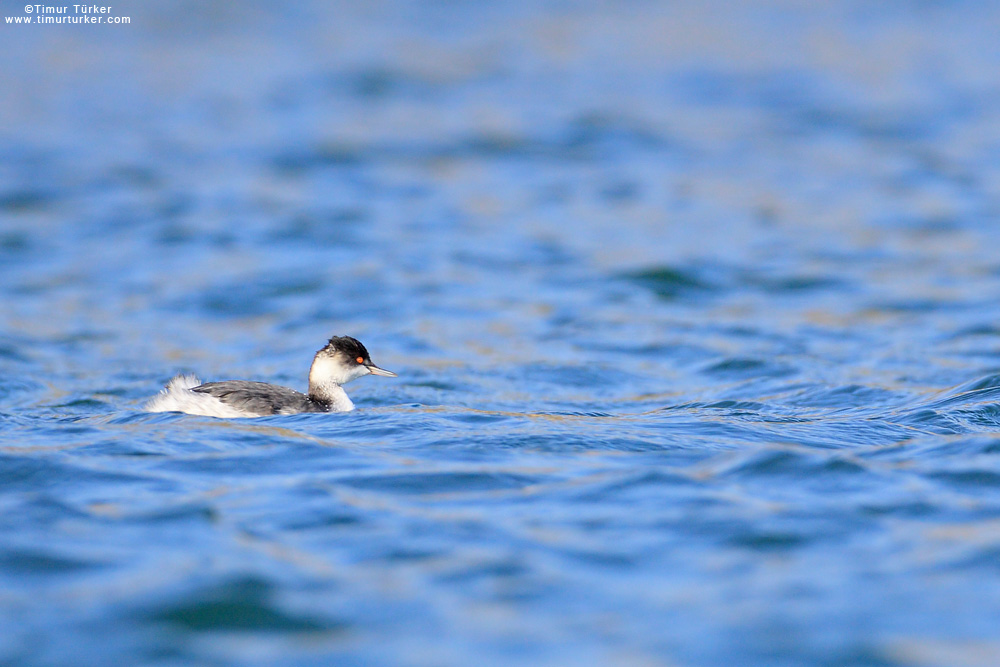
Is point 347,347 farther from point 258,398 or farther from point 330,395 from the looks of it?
point 258,398

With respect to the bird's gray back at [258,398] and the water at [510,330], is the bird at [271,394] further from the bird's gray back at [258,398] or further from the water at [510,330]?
the water at [510,330]

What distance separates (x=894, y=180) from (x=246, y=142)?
34.4 feet

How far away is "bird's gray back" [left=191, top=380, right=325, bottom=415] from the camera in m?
8.45

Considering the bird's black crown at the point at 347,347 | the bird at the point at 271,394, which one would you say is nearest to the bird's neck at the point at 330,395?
the bird at the point at 271,394

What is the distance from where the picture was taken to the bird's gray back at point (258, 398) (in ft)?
27.7

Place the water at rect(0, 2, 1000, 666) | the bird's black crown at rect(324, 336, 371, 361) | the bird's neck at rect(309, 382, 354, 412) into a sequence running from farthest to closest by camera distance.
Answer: the bird's black crown at rect(324, 336, 371, 361) < the bird's neck at rect(309, 382, 354, 412) < the water at rect(0, 2, 1000, 666)

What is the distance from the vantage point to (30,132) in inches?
830

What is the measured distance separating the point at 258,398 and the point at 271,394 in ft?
0.47

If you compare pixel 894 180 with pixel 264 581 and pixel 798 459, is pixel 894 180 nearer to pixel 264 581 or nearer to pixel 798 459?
pixel 798 459

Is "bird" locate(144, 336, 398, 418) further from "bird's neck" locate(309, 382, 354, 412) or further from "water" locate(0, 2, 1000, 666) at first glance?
"water" locate(0, 2, 1000, 666)

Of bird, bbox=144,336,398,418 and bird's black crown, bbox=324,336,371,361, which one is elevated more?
bird's black crown, bbox=324,336,371,361

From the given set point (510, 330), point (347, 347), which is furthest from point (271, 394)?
point (510, 330)

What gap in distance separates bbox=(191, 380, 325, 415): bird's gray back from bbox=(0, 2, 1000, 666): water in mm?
216

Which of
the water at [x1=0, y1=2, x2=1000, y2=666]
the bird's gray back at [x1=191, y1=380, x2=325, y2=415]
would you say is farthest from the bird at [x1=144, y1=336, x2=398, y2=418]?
the water at [x1=0, y1=2, x2=1000, y2=666]
